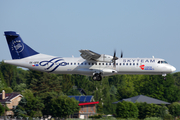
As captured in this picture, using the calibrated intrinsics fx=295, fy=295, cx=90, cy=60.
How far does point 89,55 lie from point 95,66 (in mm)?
1825

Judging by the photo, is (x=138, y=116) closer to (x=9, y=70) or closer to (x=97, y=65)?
(x=97, y=65)

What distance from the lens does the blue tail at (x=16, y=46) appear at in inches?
1406

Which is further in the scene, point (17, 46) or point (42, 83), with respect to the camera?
point (42, 83)

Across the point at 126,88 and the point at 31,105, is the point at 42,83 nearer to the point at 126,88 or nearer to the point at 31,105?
the point at 31,105

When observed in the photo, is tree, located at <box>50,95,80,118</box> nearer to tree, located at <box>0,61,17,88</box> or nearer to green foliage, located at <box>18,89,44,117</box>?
green foliage, located at <box>18,89,44,117</box>

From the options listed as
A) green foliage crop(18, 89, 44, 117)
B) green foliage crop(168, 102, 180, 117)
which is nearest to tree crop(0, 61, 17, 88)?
green foliage crop(18, 89, 44, 117)

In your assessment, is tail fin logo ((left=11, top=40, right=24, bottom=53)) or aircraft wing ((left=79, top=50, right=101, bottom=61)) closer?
aircraft wing ((left=79, top=50, right=101, bottom=61))

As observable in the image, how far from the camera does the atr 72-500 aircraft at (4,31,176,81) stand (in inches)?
1329

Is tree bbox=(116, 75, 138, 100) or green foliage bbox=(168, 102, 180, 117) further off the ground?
tree bbox=(116, 75, 138, 100)

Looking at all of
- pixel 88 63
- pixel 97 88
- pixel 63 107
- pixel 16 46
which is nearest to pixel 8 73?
pixel 97 88

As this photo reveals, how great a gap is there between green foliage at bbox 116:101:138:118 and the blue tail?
2005cm

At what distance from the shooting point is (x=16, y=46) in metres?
35.9

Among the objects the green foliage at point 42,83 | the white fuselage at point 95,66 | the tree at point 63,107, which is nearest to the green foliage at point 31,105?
the tree at point 63,107

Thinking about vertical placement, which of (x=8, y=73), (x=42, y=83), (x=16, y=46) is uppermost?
(x=16, y=46)
